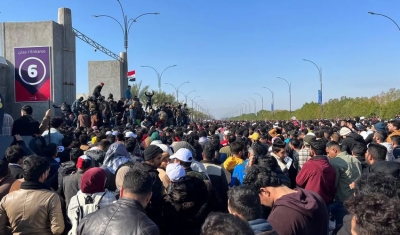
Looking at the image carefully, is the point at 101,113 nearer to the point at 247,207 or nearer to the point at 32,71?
the point at 32,71

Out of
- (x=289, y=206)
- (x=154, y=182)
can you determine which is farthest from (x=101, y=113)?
(x=289, y=206)

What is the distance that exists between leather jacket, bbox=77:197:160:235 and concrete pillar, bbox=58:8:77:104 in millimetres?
16579

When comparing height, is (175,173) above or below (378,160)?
above

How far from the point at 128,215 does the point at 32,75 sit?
18.7 ft

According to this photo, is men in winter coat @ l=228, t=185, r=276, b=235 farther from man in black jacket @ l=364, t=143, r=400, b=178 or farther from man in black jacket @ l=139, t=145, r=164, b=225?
man in black jacket @ l=364, t=143, r=400, b=178

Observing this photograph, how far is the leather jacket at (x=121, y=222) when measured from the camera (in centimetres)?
311

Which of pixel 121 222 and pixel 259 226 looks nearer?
pixel 259 226

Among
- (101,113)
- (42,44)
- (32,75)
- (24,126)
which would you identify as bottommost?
(24,126)

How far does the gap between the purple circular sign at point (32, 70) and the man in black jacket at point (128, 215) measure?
200 inches

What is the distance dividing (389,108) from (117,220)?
47472 millimetres

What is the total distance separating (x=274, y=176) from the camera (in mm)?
3906

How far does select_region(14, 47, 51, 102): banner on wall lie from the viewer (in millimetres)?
7555

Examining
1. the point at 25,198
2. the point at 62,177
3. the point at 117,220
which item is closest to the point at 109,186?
the point at 62,177

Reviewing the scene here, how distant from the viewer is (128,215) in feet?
10.5
